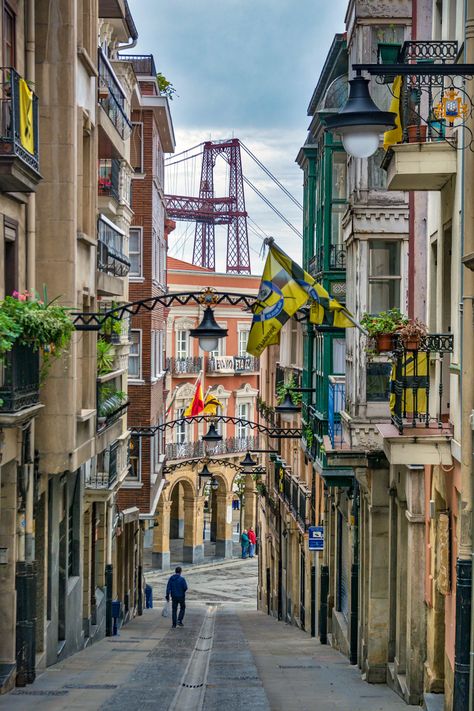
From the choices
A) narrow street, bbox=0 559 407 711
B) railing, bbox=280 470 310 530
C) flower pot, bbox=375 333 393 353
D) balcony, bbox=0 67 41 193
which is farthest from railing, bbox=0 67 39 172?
railing, bbox=280 470 310 530

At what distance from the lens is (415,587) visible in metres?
16.9

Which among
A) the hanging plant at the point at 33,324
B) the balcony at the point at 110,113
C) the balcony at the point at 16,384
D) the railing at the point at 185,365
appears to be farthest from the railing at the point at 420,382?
the railing at the point at 185,365

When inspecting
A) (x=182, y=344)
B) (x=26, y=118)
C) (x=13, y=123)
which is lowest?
(x=182, y=344)

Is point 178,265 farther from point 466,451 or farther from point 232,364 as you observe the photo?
point 466,451

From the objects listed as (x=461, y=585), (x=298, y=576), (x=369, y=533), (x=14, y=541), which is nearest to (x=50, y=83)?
(x=14, y=541)

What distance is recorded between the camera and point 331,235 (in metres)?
29.2

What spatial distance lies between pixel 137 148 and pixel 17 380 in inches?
1048

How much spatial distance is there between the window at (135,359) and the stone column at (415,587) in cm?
2276

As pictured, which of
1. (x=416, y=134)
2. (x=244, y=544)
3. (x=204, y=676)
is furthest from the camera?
(x=244, y=544)

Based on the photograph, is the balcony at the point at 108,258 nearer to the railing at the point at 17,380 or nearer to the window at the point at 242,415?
the railing at the point at 17,380

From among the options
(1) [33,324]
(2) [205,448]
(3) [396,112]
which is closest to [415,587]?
(1) [33,324]

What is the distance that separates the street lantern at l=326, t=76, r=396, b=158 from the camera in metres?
9.73

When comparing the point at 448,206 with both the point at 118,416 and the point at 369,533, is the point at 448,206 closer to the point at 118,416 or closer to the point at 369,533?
the point at 369,533

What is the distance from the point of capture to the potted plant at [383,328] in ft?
47.2
